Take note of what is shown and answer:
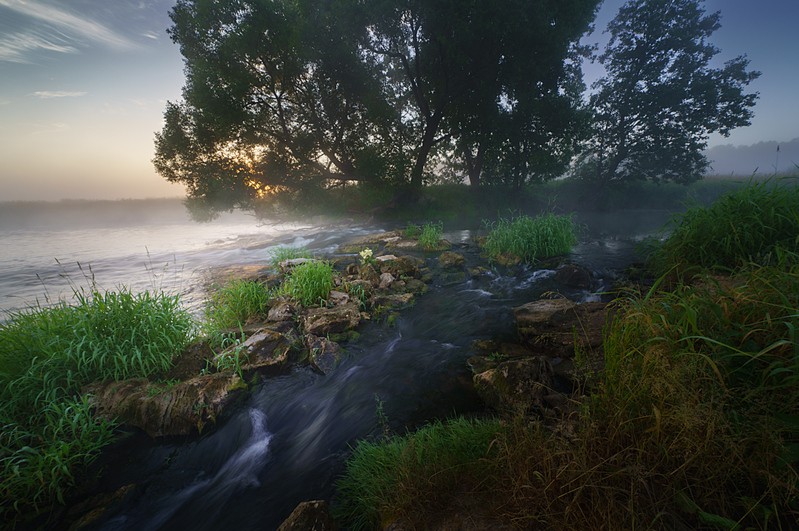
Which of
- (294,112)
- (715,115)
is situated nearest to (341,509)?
(294,112)

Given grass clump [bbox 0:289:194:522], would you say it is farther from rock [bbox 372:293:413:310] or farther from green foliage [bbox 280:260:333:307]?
rock [bbox 372:293:413:310]

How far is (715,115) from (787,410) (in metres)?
32.9

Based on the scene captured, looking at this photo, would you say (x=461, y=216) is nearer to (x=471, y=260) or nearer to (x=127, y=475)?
(x=471, y=260)

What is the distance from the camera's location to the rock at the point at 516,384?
3.31 metres

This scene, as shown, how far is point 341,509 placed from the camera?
2.63m

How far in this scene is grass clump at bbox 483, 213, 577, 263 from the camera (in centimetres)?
1015

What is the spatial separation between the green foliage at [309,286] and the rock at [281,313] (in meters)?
0.46

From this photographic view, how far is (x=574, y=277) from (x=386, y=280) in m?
5.24

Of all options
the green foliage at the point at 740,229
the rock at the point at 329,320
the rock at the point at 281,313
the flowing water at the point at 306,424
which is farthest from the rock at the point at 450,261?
the rock at the point at 281,313

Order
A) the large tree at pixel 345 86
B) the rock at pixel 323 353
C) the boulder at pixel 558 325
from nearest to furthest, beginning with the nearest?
the boulder at pixel 558 325
the rock at pixel 323 353
the large tree at pixel 345 86

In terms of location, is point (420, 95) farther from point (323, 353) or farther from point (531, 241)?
point (323, 353)

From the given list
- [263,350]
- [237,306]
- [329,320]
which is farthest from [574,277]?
[237,306]

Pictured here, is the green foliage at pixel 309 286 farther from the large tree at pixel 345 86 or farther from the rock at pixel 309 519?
the large tree at pixel 345 86

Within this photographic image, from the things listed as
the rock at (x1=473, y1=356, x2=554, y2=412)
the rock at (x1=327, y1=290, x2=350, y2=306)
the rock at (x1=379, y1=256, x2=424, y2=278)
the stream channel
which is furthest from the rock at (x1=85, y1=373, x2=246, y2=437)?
the rock at (x1=379, y1=256, x2=424, y2=278)
